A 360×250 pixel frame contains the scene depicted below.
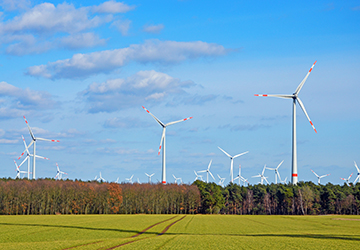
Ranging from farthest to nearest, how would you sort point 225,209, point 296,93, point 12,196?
1. point 225,209
2. point 12,196
3. point 296,93

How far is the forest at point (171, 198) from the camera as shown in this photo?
135 metres

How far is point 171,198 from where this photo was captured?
525ft

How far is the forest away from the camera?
5300 inches

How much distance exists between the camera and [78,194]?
464ft

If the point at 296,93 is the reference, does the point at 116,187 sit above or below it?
below

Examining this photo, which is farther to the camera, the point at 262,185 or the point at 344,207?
the point at 262,185

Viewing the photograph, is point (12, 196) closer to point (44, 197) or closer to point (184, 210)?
point (44, 197)

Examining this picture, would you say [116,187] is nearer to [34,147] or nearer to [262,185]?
[34,147]

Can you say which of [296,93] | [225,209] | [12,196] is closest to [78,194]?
[12,196]

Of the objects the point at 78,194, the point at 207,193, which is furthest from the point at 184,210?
the point at 78,194

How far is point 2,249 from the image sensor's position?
34.8 m

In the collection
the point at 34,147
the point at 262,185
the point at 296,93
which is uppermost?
the point at 296,93

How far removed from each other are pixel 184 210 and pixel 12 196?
6890cm

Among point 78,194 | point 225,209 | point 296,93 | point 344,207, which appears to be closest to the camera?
point 296,93
